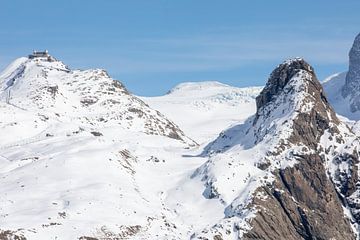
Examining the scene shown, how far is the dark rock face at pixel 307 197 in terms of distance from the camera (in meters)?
170

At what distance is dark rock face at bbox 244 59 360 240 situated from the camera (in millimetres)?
169625

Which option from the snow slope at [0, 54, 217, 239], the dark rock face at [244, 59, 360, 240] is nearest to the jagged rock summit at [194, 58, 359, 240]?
the dark rock face at [244, 59, 360, 240]

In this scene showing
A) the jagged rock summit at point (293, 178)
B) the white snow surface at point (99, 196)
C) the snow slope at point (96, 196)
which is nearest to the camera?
the snow slope at point (96, 196)

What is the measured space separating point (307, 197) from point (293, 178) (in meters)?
4.18

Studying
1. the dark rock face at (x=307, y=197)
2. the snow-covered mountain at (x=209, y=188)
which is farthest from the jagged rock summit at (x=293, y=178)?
the snow-covered mountain at (x=209, y=188)

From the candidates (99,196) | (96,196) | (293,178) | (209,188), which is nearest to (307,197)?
(293,178)

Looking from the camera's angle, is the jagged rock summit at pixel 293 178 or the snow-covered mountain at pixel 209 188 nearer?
the snow-covered mountain at pixel 209 188

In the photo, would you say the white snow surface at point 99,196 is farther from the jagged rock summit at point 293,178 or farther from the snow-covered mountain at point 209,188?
the jagged rock summit at point 293,178

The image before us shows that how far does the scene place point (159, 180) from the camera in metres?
189

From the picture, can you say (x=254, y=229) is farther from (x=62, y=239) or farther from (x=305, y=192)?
(x=62, y=239)

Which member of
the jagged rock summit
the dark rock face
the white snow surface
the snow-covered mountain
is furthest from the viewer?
the dark rock face

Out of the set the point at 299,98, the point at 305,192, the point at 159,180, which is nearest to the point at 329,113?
the point at 299,98

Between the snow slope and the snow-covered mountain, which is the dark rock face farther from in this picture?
the snow slope

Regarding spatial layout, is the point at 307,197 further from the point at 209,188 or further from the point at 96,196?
the point at 96,196
